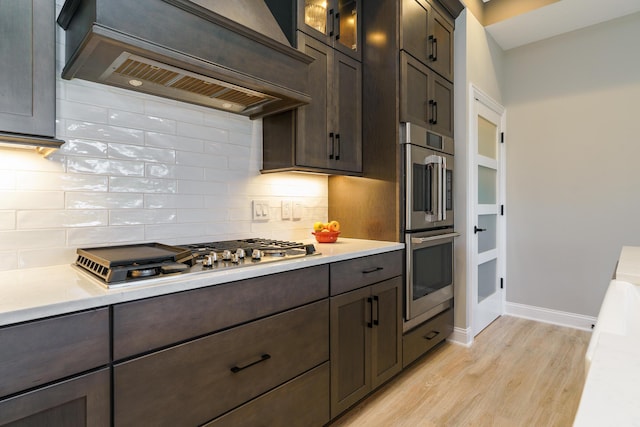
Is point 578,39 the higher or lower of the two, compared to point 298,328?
higher

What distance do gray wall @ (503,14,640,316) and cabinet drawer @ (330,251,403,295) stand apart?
2.05 meters

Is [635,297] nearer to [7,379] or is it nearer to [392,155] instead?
[392,155]

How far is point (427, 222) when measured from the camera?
8.22 feet

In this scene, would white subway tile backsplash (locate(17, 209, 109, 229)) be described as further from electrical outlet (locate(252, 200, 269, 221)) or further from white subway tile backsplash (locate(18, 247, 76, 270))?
electrical outlet (locate(252, 200, 269, 221))

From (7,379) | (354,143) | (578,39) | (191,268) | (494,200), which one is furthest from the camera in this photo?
(494,200)

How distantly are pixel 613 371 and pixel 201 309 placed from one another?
→ 42.9 inches

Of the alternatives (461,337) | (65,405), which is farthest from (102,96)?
(461,337)

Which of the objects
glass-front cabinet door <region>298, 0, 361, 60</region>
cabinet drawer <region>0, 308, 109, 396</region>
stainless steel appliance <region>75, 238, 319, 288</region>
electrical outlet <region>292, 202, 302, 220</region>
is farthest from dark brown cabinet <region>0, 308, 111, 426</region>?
glass-front cabinet door <region>298, 0, 361, 60</region>

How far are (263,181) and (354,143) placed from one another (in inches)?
27.1

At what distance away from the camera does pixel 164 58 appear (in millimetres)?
1300

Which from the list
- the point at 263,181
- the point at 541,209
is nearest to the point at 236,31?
the point at 263,181

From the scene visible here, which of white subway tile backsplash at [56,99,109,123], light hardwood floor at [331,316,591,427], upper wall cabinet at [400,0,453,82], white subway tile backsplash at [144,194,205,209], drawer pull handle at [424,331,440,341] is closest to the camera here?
white subway tile backsplash at [56,99,109,123]

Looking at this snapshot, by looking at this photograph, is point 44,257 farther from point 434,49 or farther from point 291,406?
point 434,49

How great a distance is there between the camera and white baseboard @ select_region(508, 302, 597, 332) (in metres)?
3.22
